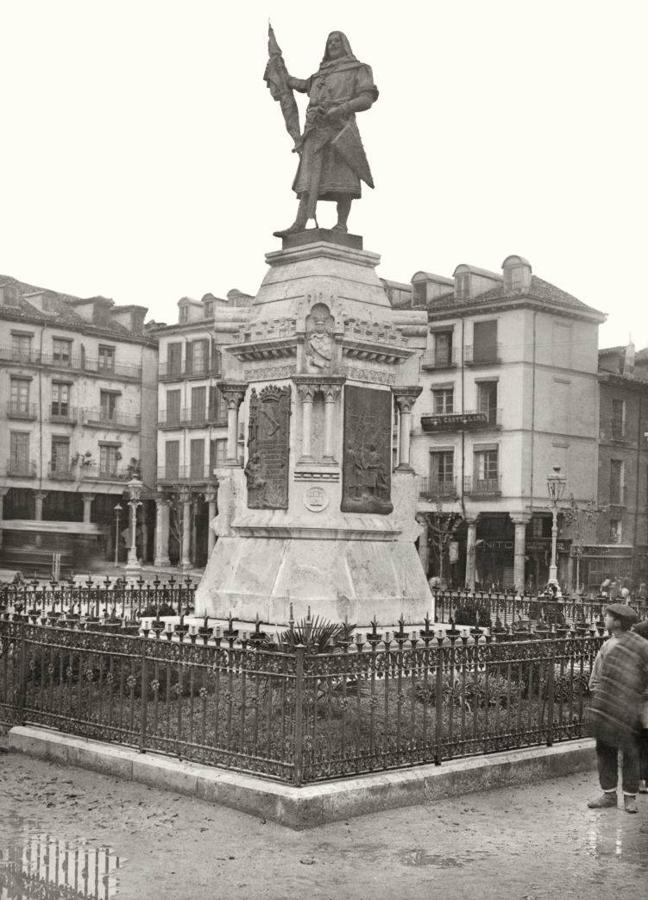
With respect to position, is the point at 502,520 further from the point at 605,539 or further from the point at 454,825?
the point at 454,825

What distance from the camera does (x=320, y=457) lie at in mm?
15992

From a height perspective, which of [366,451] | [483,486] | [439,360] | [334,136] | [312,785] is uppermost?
[439,360]

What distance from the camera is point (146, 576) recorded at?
50844 millimetres

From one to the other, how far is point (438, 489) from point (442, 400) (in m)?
4.10

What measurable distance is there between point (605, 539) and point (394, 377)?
127ft

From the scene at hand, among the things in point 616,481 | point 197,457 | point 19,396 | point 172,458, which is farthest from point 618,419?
point 19,396

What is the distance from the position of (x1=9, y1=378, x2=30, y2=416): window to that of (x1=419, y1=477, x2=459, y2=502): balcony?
69.3 feet

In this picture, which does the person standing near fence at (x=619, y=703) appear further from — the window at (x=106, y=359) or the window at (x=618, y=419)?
the window at (x=106, y=359)

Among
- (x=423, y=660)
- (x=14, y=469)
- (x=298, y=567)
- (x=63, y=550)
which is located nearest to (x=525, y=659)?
(x=423, y=660)

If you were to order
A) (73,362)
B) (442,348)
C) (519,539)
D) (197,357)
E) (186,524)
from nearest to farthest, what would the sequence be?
(519,539), (442,348), (186,524), (73,362), (197,357)

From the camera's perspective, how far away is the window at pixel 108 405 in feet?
210

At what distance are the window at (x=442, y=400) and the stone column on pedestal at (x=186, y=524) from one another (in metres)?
14.1

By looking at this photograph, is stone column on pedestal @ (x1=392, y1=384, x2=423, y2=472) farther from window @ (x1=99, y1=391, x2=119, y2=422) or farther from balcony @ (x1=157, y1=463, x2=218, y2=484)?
window @ (x1=99, y1=391, x2=119, y2=422)

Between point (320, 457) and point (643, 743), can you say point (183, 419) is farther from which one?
point (643, 743)
